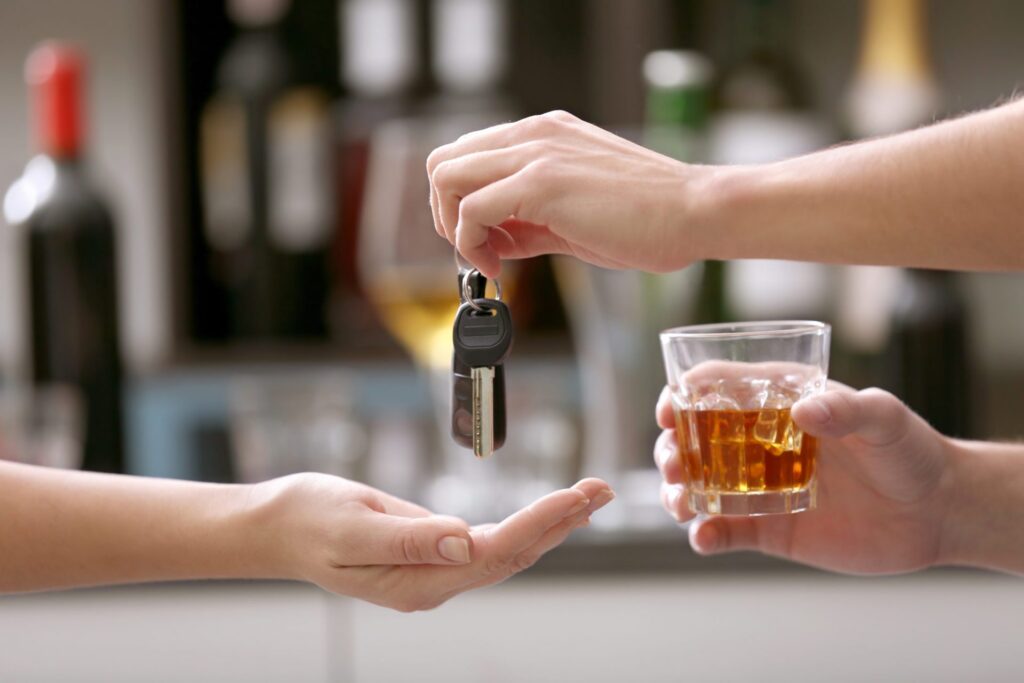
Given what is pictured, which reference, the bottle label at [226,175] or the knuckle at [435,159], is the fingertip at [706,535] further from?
the bottle label at [226,175]

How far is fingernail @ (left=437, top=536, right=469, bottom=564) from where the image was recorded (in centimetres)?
85

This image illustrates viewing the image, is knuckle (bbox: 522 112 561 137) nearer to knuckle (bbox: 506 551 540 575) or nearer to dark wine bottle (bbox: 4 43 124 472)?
knuckle (bbox: 506 551 540 575)

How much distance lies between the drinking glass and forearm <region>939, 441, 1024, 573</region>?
6.2 inches

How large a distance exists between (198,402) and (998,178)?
196cm

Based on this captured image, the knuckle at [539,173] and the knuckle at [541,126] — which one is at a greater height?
the knuckle at [541,126]

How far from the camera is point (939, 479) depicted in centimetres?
104

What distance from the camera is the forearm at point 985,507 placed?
105cm

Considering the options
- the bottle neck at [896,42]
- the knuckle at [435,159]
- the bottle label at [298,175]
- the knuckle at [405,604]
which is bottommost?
the knuckle at [405,604]

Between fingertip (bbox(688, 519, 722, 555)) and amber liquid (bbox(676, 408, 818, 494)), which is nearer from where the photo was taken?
amber liquid (bbox(676, 408, 818, 494))

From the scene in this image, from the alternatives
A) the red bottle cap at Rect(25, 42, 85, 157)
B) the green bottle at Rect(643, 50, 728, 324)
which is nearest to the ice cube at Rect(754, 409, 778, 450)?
the green bottle at Rect(643, 50, 728, 324)

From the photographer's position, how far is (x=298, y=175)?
229 centimetres

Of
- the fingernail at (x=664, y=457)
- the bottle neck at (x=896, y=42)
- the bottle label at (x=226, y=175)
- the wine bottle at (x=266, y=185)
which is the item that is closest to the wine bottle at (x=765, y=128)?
the bottle neck at (x=896, y=42)

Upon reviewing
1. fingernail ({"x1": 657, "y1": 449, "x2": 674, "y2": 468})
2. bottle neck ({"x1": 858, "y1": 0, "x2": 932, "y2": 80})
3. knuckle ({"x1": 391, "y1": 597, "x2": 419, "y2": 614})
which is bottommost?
knuckle ({"x1": 391, "y1": 597, "x2": 419, "y2": 614})

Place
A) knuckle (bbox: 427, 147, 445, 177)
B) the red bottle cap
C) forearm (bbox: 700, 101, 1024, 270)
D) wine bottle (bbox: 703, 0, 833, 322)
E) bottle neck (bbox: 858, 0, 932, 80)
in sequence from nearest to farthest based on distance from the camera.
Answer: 1. forearm (bbox: 700, 101, 1024, 270)
2. knuckle (bbox: 427, 147, 445, 177)
3. the red bottle cap
4. wine bottle (bbox: 703, 0, 833, 322)
5. bottle neck (bbox: 858, 0, 932, 80)
